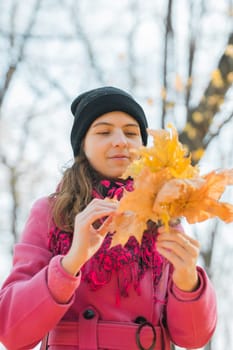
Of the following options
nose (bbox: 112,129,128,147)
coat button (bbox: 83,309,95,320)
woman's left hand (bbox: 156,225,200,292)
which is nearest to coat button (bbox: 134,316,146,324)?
coat button (bbox: 83,309,95,320)

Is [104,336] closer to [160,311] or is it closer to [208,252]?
[160,311]

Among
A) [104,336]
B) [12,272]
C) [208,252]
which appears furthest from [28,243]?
[208,252]

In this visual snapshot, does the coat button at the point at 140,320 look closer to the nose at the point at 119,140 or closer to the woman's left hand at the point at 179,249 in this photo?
the woman's left hand at the point at 179,249

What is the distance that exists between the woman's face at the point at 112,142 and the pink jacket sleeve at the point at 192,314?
0.41 m

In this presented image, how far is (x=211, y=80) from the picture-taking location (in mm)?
4184

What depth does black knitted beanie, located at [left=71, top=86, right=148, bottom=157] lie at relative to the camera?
202 cm

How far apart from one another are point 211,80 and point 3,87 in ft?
5.47

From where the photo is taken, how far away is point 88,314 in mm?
1749

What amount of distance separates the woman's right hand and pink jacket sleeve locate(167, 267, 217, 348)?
0.28 m

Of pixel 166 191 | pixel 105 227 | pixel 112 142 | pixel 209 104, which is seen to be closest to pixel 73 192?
pixel 112 142

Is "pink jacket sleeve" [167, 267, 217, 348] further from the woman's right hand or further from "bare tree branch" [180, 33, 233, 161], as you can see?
"bare tree branch" [180, 33, 233, 161]

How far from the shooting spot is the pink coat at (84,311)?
64.9 inches

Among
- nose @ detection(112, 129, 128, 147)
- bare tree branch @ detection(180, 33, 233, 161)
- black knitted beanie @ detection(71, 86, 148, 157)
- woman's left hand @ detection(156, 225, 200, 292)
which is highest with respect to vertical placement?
bare tree branch @ detection(180, 33, 233, 161)

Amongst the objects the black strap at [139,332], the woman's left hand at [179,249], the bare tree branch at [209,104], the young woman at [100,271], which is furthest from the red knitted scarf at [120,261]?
the bare tree branch at [209,104]
